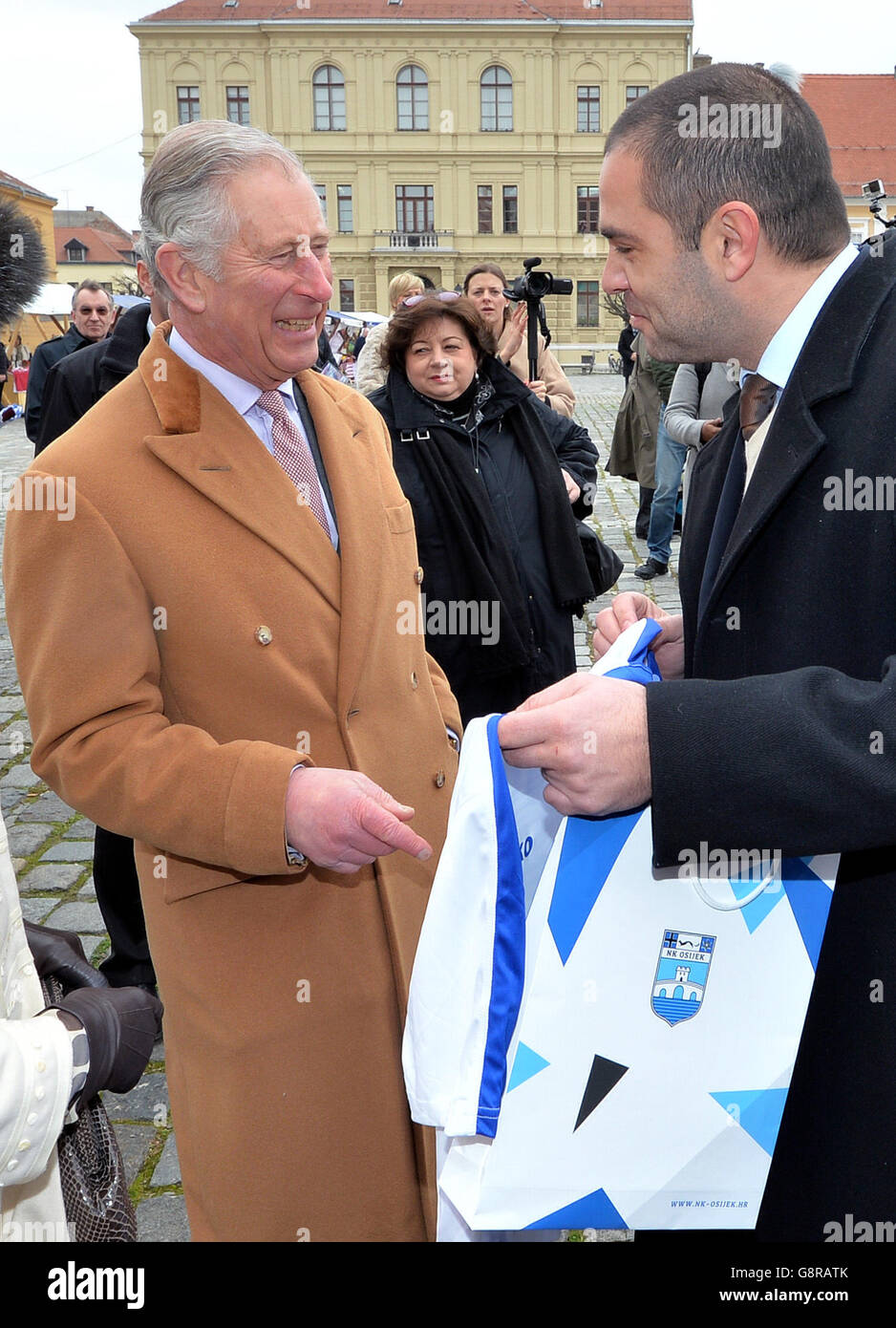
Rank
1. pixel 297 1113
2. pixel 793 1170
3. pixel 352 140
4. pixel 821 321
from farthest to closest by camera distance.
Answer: pixel 352 140 < pixel 297 1113 < pixel 793 1170 < pixel 821 321

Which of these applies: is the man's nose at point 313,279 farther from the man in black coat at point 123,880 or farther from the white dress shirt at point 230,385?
the man in black coat at point 123,880

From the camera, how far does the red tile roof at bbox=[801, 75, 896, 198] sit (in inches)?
2170

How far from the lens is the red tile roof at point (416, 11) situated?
54.5 metres

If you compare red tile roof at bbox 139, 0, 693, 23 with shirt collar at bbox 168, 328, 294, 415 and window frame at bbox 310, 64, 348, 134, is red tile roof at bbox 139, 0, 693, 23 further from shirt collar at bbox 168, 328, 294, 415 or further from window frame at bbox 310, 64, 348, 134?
shirt collar at bbox 168, 328, 294, 415

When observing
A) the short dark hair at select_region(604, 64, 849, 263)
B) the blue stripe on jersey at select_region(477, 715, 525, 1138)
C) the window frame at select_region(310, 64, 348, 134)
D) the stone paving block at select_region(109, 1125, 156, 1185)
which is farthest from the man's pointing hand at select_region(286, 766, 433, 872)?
the window frame at select_region(310, 64, 348, 134)

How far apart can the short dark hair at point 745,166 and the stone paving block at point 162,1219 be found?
98.6 inches

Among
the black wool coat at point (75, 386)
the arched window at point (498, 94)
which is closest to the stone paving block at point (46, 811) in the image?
the black wool coat at point (75, 386)

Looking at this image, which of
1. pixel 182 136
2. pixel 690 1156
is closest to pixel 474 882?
pixel 690 1156

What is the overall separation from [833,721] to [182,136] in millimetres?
1563

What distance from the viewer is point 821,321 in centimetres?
161

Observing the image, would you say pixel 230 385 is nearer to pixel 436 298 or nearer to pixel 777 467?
pixel 777 467

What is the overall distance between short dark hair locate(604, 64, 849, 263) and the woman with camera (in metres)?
4.81

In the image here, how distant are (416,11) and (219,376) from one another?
60833mm
